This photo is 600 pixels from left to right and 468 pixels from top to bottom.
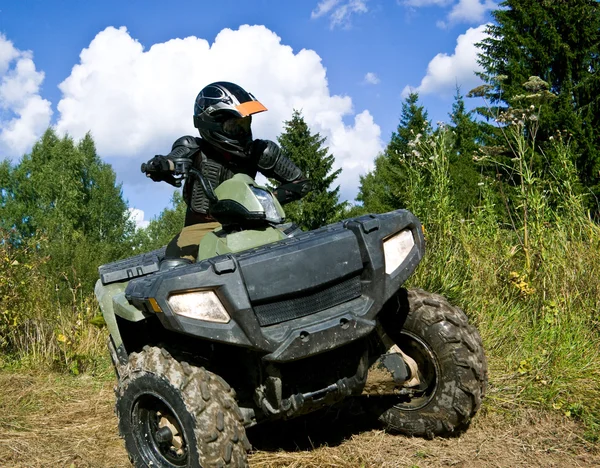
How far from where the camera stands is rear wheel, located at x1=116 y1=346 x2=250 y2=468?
2.61 meters

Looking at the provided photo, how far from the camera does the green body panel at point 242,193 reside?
10.6 feet

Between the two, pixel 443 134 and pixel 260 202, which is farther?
pixel 443 134

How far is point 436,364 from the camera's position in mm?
3301

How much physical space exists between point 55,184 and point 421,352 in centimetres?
3919

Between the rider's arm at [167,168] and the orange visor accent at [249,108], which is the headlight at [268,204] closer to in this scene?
the rider's arm at [167,168]

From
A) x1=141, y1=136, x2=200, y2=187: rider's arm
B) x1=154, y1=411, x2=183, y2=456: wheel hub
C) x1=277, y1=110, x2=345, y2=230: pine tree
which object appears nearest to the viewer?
x1=154, y1=411, x2=183, y2=456: wheel hub

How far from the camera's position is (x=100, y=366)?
586cm

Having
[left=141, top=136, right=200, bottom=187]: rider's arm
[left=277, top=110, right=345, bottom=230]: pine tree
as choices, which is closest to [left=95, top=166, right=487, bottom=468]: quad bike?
[left=141, top=136, right=200, bottom=187]: rider's arm

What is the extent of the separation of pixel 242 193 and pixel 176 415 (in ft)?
3.80

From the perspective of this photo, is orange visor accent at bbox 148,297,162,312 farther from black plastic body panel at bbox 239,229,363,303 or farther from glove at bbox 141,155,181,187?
glove at bbox 141,155,181,187

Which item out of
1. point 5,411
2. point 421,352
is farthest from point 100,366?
point 421,352

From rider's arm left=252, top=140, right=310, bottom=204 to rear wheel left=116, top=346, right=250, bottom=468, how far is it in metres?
1.46

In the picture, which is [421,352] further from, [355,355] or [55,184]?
[55,184]

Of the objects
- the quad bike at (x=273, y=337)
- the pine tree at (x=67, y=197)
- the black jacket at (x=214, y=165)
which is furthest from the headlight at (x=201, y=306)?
the pine tree at (x=67, y=197)
